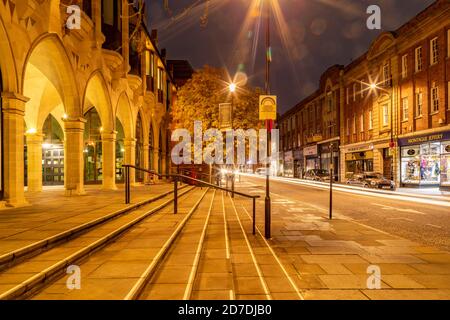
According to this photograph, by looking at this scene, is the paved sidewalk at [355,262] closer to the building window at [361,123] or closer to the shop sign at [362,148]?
the shop sign at [362,148]

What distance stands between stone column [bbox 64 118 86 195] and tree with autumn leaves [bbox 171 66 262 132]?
839 cm

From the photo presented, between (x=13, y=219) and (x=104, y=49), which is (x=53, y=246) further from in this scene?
(x=104, y=49)

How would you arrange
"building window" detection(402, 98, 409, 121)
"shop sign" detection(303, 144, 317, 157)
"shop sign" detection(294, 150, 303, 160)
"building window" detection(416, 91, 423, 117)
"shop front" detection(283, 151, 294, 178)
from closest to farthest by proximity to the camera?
"building window" detection(416, 91, 423, 117) → "building window" detection(402, 98, 409, 121) → "shop sign" detection(303, 144, 317, 157) → "shop sign" detection(294, 150, 303, 160) → "shop front" detection(283, 151, 294, 178)

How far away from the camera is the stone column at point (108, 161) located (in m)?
18.7

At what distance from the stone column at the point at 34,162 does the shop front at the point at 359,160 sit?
95.2 ft

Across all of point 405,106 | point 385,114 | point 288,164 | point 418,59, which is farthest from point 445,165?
point 288,164

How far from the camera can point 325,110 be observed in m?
45.9

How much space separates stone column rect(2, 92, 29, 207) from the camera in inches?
393

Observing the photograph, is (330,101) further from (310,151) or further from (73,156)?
(73,156)

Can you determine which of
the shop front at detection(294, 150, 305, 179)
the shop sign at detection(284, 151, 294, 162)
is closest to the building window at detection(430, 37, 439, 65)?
the shop front at detection(294, 150, 305, 179)

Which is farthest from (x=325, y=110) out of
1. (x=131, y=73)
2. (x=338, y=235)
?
(x=338, y=235)

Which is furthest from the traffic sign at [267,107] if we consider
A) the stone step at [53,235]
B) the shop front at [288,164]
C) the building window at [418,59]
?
the shop front at [288,164]

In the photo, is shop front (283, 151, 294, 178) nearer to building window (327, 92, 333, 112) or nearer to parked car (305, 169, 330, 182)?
parked car (305, 169, 330, 182)
